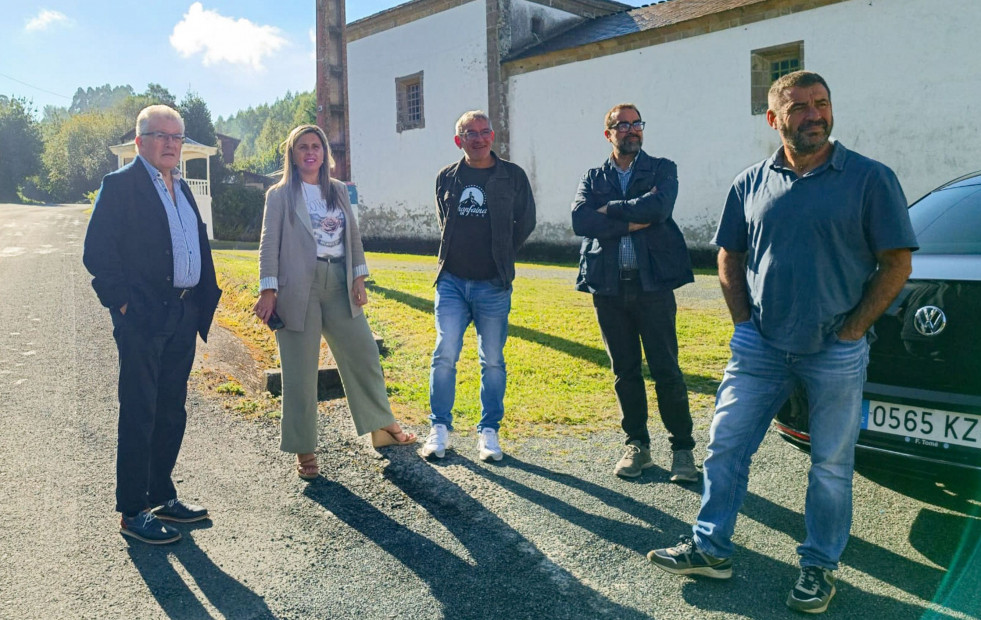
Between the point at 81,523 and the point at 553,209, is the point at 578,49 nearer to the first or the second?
the point at 553,209

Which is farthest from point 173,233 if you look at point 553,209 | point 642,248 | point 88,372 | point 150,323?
point 553,209

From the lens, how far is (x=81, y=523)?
356cm

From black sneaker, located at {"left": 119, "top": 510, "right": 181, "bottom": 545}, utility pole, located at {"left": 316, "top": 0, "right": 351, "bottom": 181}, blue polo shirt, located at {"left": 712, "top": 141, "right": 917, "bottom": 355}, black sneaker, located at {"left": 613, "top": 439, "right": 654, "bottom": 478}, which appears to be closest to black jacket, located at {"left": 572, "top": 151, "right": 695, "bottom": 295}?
black sneaker, located at {"left": 613, "top": 439, "right": 654, "bottom": 478}

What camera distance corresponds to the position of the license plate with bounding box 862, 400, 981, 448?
298 cm

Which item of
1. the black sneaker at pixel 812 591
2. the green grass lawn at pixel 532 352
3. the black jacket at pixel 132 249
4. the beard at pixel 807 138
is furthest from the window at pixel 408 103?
the black sneaker at pixel 812 591

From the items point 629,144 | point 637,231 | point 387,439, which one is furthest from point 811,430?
point 387,439

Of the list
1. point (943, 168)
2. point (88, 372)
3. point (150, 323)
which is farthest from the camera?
point (943, 168)

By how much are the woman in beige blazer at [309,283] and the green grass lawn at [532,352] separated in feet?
3.76

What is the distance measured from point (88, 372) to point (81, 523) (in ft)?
10.9

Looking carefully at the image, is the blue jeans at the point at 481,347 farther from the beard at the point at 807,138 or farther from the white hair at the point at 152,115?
the beard at the point at 807,138

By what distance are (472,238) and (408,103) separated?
75.1ft

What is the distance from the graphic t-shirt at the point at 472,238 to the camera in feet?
15.0

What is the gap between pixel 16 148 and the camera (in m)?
67.1

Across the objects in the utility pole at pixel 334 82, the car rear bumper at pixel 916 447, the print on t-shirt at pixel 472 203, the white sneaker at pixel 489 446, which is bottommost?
the white sneaker at pixel 489 446
